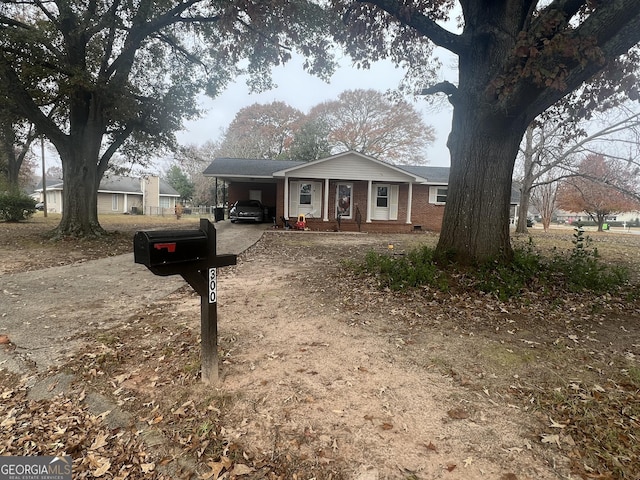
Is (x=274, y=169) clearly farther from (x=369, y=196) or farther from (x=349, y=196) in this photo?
(x=369, y=196)

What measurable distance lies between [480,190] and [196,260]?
481cm

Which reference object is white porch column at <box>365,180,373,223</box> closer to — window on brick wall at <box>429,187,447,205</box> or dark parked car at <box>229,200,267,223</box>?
window on brick wall at <box>429,187,447,205</box>

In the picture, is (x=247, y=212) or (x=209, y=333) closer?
(x=209, y=333)

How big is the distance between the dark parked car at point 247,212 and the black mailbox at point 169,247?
17020mm

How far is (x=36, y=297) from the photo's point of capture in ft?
17.0

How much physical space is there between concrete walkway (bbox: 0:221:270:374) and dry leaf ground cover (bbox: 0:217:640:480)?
0.89 feet

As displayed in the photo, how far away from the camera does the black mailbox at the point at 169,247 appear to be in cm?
218

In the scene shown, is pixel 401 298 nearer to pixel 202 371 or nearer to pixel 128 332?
pixel 202 371

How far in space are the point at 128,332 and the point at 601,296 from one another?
6.41m

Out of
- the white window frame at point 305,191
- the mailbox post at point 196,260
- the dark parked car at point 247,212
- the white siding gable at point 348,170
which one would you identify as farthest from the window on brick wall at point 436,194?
the mailbox post at point 196,260

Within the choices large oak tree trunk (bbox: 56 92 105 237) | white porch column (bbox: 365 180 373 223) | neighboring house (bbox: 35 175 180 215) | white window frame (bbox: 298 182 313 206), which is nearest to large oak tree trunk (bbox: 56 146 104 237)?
large oak tree trunk (bbox: 56 92 105 237)

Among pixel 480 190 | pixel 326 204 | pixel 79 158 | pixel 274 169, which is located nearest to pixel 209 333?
pixel 480 190

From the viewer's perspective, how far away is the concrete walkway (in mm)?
3408

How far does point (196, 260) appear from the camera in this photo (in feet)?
8.20
